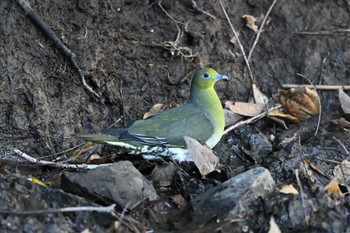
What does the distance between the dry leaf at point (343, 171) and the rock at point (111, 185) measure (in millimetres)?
1902

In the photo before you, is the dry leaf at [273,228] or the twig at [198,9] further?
the twig at [198,9]

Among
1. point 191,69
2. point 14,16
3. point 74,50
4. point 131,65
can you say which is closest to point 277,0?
point 191,69

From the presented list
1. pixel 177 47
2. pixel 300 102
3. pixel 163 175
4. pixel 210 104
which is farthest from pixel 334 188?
pixel 177 47

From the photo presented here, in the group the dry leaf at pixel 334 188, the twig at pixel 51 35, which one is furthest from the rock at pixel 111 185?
the twig at pixel 51 35

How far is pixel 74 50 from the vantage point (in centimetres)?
730

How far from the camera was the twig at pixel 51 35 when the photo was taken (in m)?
7.04

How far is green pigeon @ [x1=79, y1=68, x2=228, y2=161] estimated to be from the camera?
21.3ft

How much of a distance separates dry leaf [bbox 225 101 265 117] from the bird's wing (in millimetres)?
877

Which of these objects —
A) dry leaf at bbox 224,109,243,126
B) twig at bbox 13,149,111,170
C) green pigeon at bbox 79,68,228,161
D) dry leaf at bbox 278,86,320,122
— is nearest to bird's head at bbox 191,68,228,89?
green pigeon at bbox 79,68,228,161

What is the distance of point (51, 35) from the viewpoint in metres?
7.14

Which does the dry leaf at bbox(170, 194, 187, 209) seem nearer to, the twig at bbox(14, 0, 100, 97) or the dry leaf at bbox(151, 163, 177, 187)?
the dry leaf at bbox(151, 163, 177, 187)

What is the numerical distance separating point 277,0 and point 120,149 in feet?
9.67

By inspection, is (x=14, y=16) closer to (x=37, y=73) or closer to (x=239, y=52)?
(x=37, y=73)

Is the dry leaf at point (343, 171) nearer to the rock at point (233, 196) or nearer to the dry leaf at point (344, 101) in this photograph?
the dry leaf at point (344, 101)
